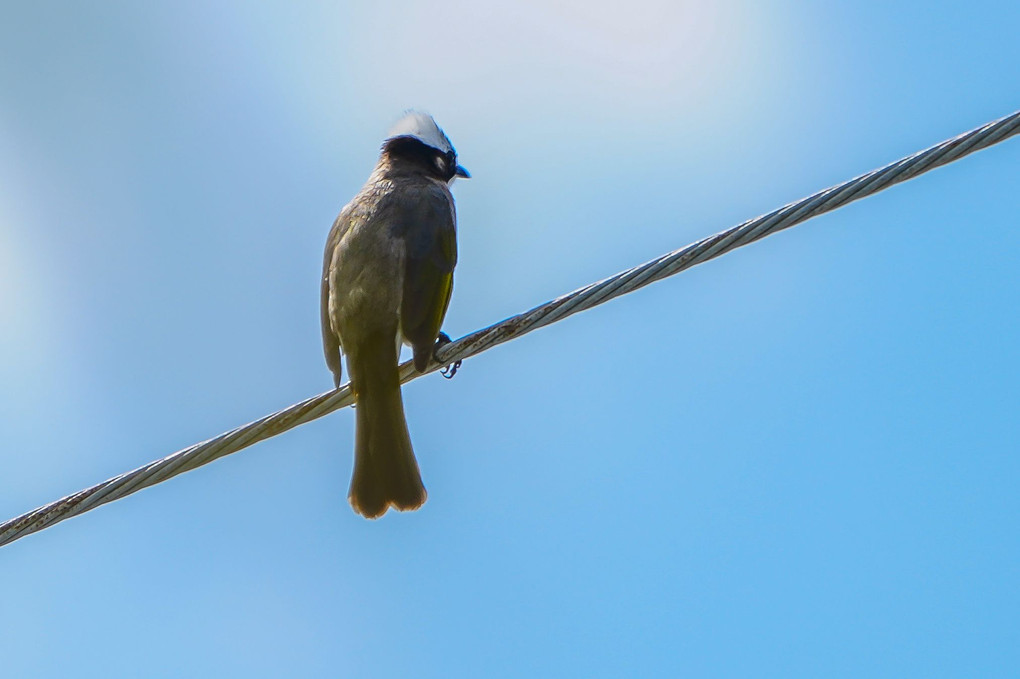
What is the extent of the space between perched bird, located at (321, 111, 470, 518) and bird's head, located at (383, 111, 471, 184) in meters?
1.17

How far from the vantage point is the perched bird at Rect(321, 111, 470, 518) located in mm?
5738

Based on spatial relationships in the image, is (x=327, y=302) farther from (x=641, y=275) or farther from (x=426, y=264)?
(x=641, y=275)

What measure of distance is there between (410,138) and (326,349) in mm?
2205

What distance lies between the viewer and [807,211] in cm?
390

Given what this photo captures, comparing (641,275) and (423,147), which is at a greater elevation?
(423,147)

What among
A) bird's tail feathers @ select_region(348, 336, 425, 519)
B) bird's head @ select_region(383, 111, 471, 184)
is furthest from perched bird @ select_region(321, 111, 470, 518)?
bird's head @ select_region(383, 111, 471, 184)

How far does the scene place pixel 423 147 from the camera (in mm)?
7809

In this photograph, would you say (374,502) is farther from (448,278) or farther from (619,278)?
(619,278)

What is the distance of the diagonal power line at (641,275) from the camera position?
3.80 meters

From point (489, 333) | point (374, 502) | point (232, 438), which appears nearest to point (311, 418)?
point (232, 438)

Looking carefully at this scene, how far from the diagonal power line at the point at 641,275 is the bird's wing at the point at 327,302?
1830mm

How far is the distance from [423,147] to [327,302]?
2.00 m

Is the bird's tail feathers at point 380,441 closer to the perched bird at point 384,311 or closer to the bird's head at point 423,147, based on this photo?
the perched bird at point 384,311

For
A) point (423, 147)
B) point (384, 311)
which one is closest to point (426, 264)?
point (384, 311)
